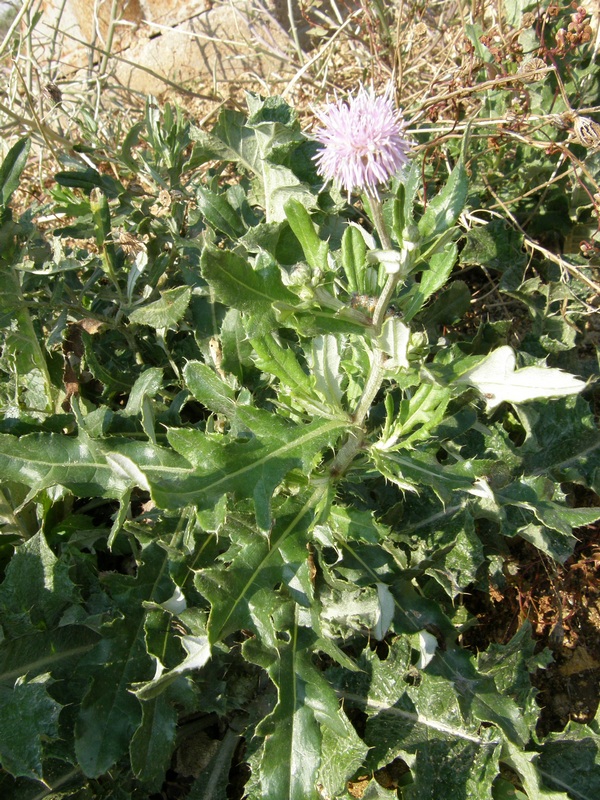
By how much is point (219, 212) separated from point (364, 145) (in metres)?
0.98

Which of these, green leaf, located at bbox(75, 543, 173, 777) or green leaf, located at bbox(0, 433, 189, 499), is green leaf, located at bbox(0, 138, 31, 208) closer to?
green leaf, located at bbox(0, 433, 189, 499)

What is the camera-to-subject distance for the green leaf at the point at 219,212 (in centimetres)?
216

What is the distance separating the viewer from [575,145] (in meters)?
2.86

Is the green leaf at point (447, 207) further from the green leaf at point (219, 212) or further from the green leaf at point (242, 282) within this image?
the green leaf at point (219, 212)

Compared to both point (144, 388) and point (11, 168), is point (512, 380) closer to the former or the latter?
point (144, 388)

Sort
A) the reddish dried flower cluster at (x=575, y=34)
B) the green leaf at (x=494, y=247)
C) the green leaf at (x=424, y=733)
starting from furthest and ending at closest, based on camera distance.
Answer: the green leaf at (x=494, y=247)
the reddish dried flower cluster at (x=575, y=34)
the green leaf at (x=424, y=733)

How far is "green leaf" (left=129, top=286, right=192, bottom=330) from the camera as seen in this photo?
7.38 ft

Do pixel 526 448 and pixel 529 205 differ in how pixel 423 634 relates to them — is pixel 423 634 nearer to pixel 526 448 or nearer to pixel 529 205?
pixel 526 448

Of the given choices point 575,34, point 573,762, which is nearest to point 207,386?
point 573,762

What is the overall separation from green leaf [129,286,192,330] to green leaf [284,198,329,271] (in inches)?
28.9

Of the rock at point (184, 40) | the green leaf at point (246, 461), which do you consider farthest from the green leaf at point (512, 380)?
the rock at point (184, 40)

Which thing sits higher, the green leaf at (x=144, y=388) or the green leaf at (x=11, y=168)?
the green leaf at (x=11, y=168)

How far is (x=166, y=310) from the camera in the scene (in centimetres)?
228

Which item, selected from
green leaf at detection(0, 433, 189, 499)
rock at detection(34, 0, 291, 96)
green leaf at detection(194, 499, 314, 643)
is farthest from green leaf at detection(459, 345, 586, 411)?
rock at detection(34, 0, 291, 96)
